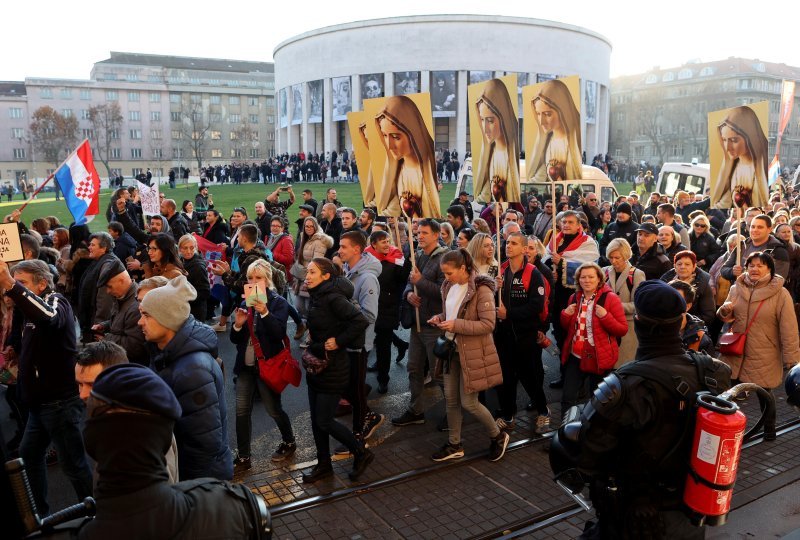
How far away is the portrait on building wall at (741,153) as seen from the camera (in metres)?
8.53

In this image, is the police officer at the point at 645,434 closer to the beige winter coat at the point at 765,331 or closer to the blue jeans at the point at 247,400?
the blue jeans at the point at 247,400

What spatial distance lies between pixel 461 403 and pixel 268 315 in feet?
6.17

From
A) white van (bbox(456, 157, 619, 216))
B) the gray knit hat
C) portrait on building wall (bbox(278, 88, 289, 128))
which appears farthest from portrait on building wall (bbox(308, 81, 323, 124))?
the gray knit hat

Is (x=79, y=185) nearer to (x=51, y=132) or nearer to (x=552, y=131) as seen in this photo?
(x=552, y=131)

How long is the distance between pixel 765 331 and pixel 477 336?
3.03 metres

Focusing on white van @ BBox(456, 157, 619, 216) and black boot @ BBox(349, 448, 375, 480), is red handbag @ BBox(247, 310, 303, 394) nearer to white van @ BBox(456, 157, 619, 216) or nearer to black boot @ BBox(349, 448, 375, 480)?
black boot @ BBox(349, 448, 375, 480)

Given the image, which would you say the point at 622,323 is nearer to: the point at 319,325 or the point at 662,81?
the point at 319,325

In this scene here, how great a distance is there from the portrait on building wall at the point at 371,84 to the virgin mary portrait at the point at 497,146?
57324mm

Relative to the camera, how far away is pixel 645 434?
2.84 m

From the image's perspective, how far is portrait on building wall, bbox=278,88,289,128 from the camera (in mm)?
73688

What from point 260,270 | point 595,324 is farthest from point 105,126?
point 595,324

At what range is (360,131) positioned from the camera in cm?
923

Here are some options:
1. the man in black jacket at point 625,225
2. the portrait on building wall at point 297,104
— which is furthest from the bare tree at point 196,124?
the man in black jacket at point 625,225

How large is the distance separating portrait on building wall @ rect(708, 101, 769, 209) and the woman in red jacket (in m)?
3.83
